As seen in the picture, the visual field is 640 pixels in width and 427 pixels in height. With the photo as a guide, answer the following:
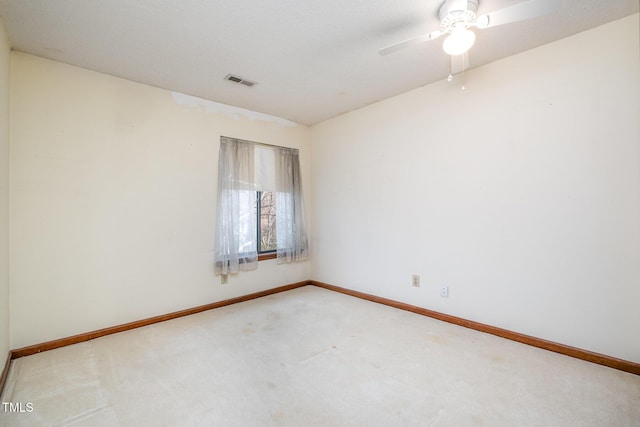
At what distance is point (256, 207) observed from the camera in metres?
3.92

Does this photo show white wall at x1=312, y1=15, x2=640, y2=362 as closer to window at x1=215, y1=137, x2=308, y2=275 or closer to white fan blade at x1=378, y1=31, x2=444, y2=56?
window at x1=215, y1=137, x2=308, y2=275

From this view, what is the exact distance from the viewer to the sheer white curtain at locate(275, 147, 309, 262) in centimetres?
415

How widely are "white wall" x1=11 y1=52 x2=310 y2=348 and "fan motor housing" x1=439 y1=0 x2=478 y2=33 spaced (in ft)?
8.57

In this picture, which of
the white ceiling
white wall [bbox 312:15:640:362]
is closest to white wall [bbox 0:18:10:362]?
the white ceiling

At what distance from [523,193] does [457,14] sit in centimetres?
155

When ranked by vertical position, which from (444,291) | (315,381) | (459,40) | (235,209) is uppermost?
(459,40)

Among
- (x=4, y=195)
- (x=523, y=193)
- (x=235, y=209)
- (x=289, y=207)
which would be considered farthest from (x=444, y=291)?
(x=4, y=195)

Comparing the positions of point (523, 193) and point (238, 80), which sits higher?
point (238, 80)

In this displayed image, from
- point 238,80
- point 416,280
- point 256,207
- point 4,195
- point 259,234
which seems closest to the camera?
point 4,195

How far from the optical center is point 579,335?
2.28 m

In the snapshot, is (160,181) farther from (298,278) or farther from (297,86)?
(298,278)

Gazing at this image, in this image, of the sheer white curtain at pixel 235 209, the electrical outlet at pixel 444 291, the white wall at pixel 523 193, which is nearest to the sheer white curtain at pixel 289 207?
the sheer white curtain at pixel 235 209

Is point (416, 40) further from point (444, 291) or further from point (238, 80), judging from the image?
point (444, 291)

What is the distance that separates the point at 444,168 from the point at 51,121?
361 centimetres
